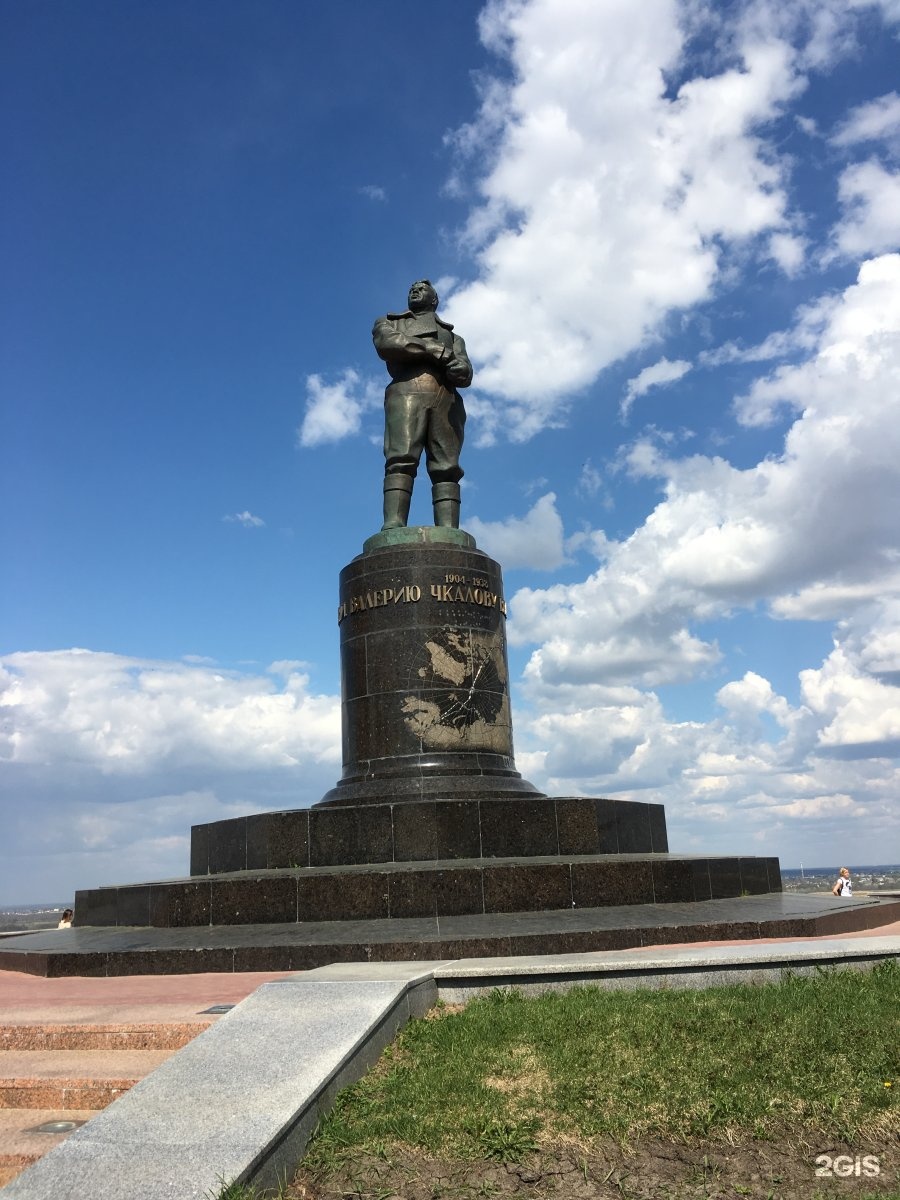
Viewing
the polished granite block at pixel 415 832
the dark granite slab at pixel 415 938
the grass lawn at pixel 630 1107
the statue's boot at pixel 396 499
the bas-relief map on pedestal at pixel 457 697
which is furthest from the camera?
the statue's boot at pixel 396 499

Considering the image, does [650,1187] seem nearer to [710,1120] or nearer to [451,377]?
[710,1120]

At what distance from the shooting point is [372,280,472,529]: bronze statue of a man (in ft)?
47.5

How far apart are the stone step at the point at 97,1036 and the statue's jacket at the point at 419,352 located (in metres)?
10.8

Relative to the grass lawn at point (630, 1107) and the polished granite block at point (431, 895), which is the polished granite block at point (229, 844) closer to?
the polished granite block at point (431, 895)

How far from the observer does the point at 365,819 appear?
10.6 metres

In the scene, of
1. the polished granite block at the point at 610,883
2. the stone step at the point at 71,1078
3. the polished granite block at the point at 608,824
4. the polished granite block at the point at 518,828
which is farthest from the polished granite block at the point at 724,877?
the stone step at the point at 71,1078

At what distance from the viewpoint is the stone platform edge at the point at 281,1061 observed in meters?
3.33

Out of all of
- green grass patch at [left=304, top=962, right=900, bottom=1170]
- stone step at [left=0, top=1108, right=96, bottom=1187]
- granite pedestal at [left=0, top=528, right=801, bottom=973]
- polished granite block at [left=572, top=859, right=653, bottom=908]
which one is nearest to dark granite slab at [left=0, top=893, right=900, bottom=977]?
granite pedestal at [left=0, top=528, right=801, bottom=973]

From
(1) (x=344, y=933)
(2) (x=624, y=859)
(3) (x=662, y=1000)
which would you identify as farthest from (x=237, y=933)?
(3) (x=662, y=1000)

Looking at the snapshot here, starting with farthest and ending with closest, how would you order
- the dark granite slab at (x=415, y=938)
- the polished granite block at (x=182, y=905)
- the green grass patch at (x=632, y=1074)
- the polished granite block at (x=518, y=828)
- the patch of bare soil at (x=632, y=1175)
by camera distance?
the polished granite block at (x=518, y=828) → the polished granite block at (x=182, y=905) → the dark granite slab at (x=415, y=938) → the green grass patch at (x=632, y=1074) → the patch of bare soil at (x=632, y=1175)

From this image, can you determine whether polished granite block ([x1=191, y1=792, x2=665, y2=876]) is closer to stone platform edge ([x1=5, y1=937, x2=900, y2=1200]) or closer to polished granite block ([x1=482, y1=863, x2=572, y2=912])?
polished granite block ([x1=482, y1=863, x2=572, y2=912])

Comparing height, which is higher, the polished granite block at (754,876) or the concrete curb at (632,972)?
the polished granite block at (754,876)

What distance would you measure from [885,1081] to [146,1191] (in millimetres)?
3054

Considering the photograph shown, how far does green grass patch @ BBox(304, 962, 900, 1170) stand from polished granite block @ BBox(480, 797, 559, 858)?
4.88 meters
